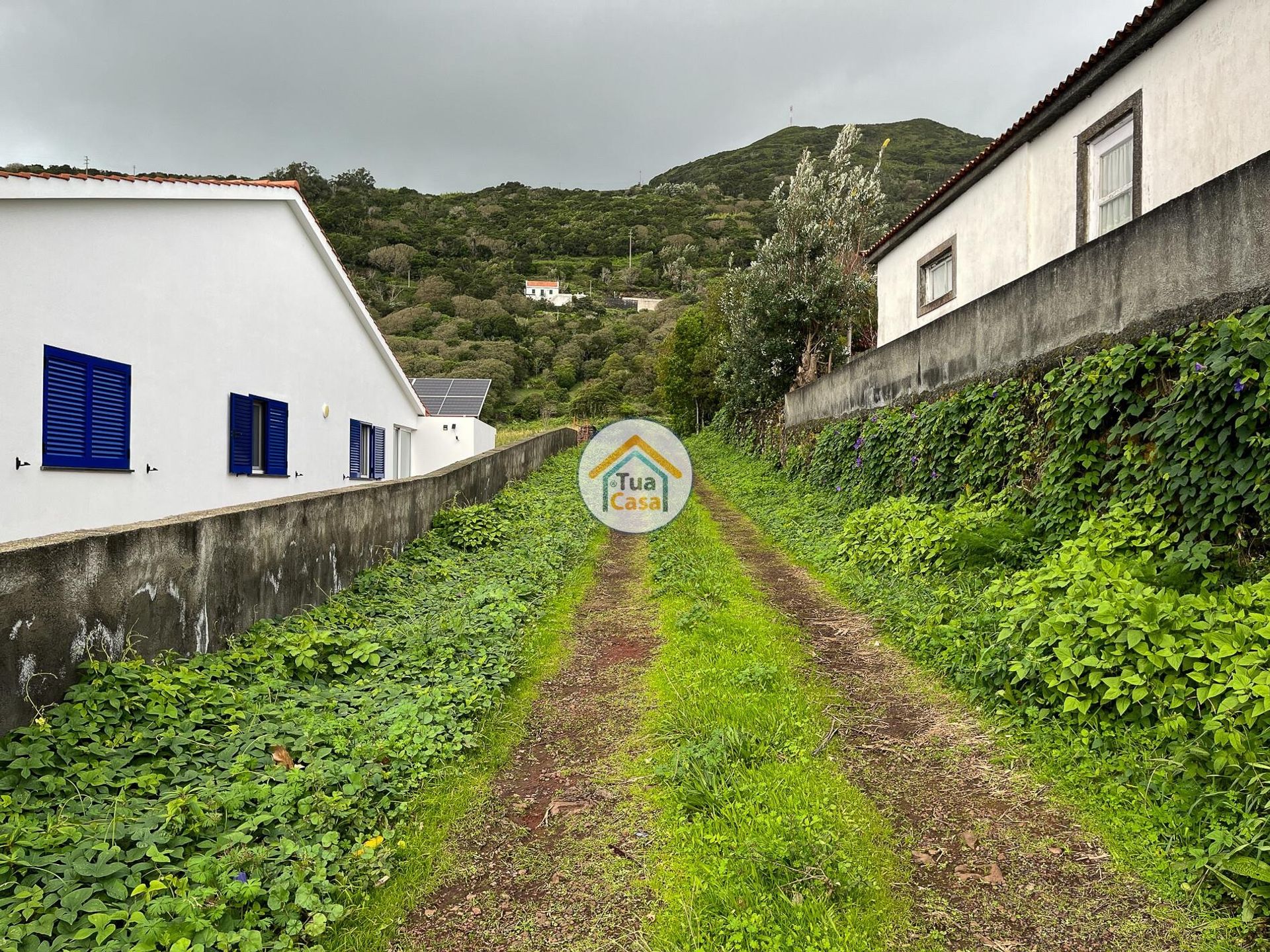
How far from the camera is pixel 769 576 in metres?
8.25

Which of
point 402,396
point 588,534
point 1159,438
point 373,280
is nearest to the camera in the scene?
point 1159,438

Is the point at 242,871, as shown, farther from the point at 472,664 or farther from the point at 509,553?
the point at 509,553

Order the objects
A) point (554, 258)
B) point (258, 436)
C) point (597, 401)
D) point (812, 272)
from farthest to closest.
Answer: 1. point (554, 258)
2. point (597, 401)
3. point (812, 272)
4. point (258, 436)

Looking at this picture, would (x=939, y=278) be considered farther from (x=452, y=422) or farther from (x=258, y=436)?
(x=452, y=422)

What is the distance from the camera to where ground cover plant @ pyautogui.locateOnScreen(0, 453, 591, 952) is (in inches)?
96.0

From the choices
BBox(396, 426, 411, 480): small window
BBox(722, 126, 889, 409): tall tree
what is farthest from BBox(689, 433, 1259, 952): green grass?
BBox(396, 426, 411, 480): small window

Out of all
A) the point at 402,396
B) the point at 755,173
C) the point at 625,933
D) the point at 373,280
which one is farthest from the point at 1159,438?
the point at 755,173

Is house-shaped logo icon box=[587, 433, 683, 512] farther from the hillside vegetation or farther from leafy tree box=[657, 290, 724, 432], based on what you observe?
leafy tree box=[657, 290, 724, 432]

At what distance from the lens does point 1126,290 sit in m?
5.82

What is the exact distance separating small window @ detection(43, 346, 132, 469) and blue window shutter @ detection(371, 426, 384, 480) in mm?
8439

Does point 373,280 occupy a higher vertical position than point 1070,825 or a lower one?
higher

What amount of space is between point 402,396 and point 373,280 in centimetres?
5628

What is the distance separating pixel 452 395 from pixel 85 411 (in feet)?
58.5

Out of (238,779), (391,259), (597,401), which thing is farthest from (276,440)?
(391,259)
